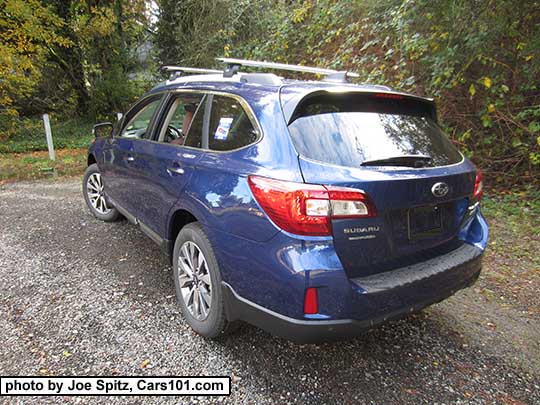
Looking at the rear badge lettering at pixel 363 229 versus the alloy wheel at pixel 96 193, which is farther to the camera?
the alloy wheel at pixel 96 193

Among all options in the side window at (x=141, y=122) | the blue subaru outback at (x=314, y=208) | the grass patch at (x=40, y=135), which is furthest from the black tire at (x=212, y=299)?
the grass patch at (x=40, y=135)

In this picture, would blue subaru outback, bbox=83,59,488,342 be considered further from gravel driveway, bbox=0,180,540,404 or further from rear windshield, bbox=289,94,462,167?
gravel driveway, bbox=0,180,540,404

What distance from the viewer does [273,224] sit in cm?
186

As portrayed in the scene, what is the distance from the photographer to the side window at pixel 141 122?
338 cm

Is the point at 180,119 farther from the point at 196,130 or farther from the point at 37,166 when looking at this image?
the point at 37,166

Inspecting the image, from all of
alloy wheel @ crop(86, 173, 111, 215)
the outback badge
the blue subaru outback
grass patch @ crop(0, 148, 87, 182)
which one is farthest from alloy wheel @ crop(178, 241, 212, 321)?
grass patch @ crop(0, 148, 87, 182)

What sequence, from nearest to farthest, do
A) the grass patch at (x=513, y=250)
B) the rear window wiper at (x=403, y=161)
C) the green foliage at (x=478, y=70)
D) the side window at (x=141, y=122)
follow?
the rear window wiper at (x=403, y=161) → the grass patch at (x=513, y=250) → the side window at (x=141, y=122) → the green foliage at (x=478, y=70)

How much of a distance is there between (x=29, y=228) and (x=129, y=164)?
2172 mm

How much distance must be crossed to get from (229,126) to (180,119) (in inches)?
39.6

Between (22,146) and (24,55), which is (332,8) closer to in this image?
(24,55)

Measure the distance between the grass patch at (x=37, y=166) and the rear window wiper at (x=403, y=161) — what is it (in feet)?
25.1

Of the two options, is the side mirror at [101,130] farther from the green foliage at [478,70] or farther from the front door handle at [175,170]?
the green foliage at [478,70]

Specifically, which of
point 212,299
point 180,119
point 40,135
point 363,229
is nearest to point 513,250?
point 363,229

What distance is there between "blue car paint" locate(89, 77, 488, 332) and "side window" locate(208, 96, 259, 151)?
0.07 meters
